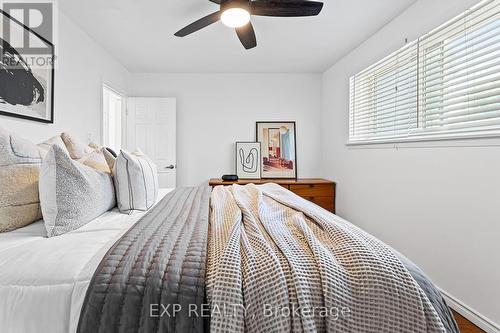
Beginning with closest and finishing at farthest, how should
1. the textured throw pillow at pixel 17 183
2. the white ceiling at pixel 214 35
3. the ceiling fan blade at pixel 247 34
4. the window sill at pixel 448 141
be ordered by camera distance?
1. the textured throw pillow at pixel 17 183
2. the window sill at pixel 448 141
3. the ceiling fan blade at pixel 247 34
4. the white ceiling at pixel 214 35

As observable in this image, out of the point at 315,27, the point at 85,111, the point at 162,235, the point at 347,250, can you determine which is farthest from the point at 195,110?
the point at 347,250

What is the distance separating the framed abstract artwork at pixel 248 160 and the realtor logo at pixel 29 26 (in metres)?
2.67

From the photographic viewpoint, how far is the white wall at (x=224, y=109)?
432cm

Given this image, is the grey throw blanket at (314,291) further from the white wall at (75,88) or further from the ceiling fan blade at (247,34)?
the white wall at (75,88)

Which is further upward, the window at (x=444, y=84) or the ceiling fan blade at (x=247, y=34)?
the ceiling fan blade at (x=247, y=34)

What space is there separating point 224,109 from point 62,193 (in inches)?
133

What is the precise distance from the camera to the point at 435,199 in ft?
6.93

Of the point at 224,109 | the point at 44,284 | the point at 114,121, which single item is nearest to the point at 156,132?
the point at 114,121

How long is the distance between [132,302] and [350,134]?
10.9 feet

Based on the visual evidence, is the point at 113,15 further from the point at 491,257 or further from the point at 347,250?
the point at 491,257

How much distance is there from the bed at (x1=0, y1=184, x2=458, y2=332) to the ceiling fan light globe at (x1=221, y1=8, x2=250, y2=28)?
5.37 feet

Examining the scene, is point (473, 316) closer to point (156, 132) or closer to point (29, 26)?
point (29, 26)

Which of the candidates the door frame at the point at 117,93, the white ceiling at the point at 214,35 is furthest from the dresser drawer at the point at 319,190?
the door frame at the point at 117,93

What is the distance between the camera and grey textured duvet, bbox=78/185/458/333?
75cm
